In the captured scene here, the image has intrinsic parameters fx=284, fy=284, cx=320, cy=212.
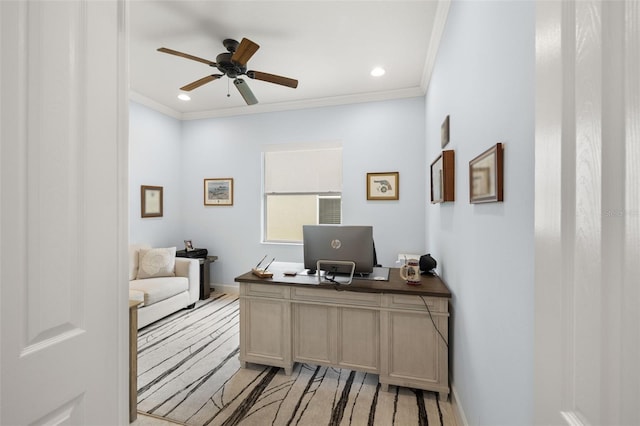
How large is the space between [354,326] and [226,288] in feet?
10.1

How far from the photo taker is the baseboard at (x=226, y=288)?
4637 millimetres

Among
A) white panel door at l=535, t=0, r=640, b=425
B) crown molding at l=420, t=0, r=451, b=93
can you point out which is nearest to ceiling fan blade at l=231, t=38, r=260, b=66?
crown molding at l=420, t=0, r=451, b=93

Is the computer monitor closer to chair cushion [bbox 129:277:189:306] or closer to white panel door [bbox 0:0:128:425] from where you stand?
white panel door [bbox 0:0:128:425]

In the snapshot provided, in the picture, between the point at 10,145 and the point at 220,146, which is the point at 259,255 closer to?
the point at 220,146

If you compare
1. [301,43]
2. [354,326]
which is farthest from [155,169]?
[354,326]

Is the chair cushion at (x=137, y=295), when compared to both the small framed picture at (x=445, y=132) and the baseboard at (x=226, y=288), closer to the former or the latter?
the baseboard at (x=226, y=288)

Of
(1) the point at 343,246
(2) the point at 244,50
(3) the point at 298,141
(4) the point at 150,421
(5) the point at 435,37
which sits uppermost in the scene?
(5) the point at 435,37

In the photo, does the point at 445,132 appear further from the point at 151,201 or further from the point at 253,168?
the point at 151,201

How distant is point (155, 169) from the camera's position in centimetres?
441

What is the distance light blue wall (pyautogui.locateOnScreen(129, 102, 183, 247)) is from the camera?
402 centimetres

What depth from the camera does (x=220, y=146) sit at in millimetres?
4707

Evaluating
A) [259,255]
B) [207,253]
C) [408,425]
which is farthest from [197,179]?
[408,425]

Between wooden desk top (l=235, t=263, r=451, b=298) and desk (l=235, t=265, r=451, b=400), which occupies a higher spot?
wooden desk top (l=235, t=263, r=451, b=298)

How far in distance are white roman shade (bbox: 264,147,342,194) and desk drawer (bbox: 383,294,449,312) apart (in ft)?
7.76
